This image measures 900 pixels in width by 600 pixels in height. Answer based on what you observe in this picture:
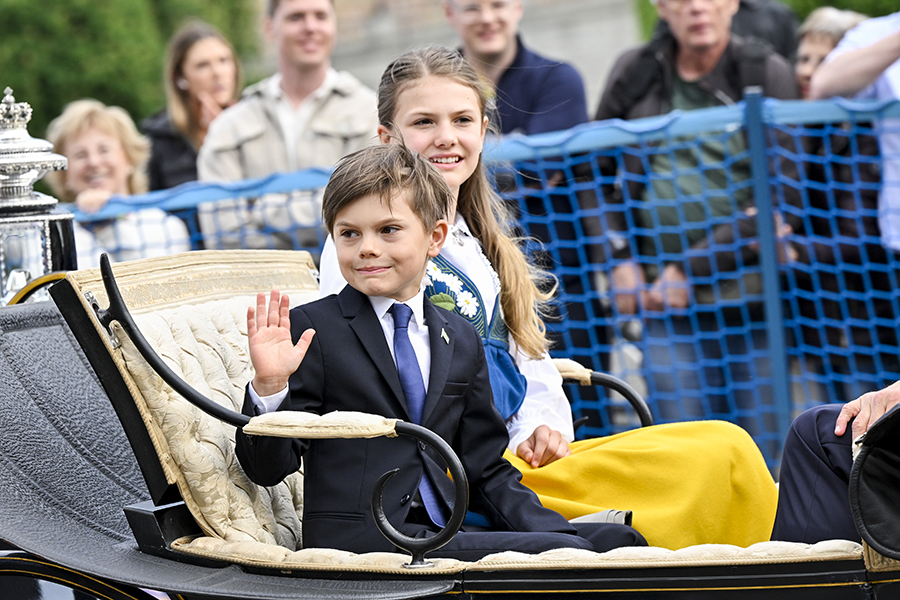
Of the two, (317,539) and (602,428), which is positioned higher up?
(317,539)

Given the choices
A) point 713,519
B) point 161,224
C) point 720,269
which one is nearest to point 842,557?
point 713,519

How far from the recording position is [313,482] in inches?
96.9

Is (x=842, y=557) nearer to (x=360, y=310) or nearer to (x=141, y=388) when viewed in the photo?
(x=360, y=310)

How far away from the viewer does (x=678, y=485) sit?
2691 mm

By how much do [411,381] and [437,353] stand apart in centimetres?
9

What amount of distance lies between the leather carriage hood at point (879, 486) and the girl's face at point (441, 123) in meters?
1.36

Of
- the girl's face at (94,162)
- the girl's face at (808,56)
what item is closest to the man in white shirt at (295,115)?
the girl's face at (94,162)

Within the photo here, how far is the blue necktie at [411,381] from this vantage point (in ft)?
8.23

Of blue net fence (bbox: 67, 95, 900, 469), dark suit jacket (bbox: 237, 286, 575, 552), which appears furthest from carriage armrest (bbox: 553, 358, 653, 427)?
blue net fence (bbox: 67, 95, 900, 469)

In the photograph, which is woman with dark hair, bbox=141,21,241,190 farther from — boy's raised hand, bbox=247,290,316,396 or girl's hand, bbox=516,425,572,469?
boy's raised hand, bbox=247,290,316,396

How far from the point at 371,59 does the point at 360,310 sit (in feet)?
59.8

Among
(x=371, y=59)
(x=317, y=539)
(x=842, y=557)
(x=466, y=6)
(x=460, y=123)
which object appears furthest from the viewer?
(x=371, y=59)

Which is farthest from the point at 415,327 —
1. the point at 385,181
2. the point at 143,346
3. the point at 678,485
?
the point at 678,485

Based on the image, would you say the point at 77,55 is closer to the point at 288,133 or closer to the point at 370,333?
the point at 288,133
